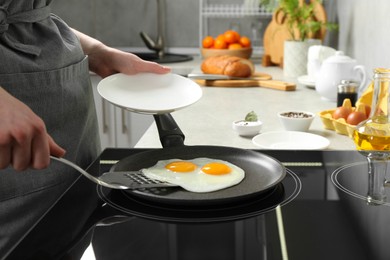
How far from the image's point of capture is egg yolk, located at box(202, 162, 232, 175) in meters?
0.89

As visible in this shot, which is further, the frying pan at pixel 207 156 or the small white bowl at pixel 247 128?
the small white bowl at pixel 247 128

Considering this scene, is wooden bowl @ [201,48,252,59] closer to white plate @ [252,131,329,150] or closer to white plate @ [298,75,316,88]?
white plate @ [298,75,316,88]

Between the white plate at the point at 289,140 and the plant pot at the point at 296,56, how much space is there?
1032 mm

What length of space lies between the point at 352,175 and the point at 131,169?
37cm

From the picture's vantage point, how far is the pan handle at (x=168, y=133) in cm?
108

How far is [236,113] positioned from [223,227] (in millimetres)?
1079

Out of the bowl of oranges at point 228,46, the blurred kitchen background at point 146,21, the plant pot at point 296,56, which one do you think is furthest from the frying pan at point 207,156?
the blurred kitchen background at point 146,21

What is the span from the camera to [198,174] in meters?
0.90

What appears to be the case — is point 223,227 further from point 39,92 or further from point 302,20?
point 302,20

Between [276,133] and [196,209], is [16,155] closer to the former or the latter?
[196,209]

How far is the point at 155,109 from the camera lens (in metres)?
1.16

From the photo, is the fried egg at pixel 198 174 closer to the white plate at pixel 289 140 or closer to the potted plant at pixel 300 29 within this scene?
the white plate at pixel 289 140

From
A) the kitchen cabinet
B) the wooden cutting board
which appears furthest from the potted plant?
the kitchen cabinet

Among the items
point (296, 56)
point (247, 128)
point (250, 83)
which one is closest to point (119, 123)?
point (250, 83)
